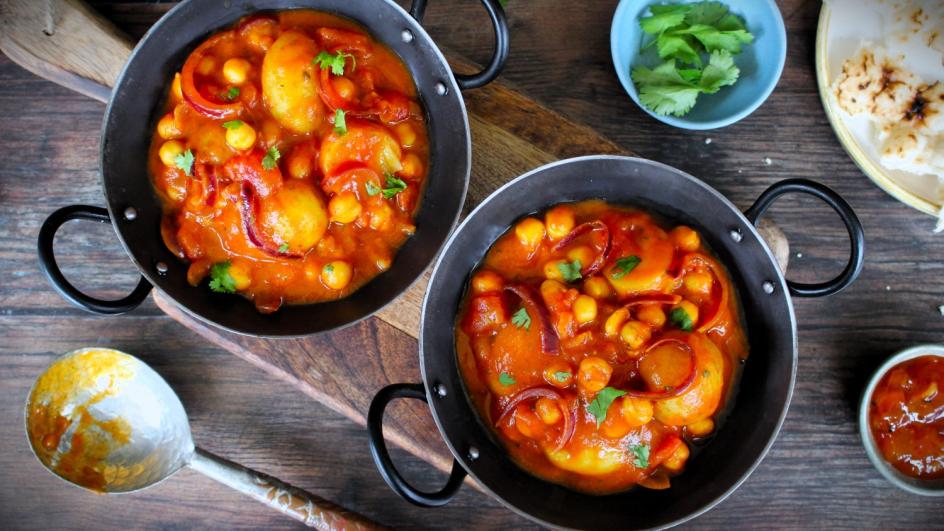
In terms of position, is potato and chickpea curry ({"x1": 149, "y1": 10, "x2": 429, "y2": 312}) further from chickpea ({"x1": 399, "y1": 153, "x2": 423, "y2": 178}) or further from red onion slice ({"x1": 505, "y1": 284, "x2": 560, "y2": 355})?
red onion slice ({"x1": 505, "y1": 284, "x2": 560, "y2": 355})

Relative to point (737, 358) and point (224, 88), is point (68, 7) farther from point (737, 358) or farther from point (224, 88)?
point (737, 358)

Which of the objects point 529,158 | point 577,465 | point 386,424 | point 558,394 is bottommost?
point 386,424

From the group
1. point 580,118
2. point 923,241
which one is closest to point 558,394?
point 580,118

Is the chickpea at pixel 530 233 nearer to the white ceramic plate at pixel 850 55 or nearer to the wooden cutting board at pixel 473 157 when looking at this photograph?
the wooden cutting board at pixel 473 157

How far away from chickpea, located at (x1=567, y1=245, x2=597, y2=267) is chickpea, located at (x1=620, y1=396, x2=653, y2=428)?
57cm

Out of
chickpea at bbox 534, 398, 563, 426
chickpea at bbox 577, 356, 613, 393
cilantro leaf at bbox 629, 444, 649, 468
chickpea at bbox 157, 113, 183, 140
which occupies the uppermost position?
chickpea at bbox 157, 113, 183, 140

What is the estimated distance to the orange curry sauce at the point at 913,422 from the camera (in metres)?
3.37

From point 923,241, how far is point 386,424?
2.75 meters

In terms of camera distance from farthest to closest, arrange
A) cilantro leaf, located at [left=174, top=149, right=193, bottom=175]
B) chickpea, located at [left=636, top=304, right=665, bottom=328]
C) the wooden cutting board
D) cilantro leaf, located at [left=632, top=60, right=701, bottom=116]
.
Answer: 1. the wooden cutting board
2. cilantro leaf, located at [left=632, top=60, right=701, bottom=116]
3. cilantro leaf, located at [left=174, top=149, right=193, bottom=175]
4. chickpea, located at [left=636, top=304, right=665, bottom=328]

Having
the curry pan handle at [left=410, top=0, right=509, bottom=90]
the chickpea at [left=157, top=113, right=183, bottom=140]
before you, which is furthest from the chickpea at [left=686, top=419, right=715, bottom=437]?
the chickpea at [left=157, top=113, right=183, bottom=140]

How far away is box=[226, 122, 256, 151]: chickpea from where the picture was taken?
9.53ft

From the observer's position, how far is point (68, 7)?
11.2 ft

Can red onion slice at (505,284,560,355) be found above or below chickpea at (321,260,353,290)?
below

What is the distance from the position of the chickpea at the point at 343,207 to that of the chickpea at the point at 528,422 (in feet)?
3.38
